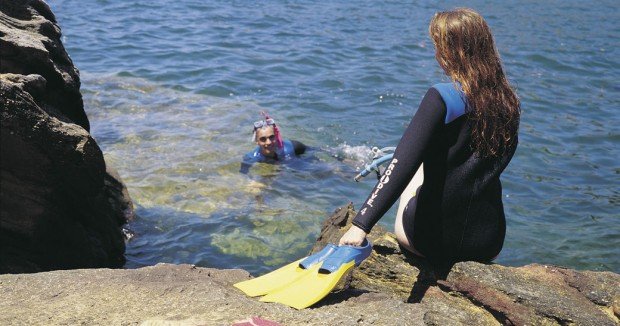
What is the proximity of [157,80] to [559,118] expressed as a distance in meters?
6.52

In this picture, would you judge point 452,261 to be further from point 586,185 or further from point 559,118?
point 559,118

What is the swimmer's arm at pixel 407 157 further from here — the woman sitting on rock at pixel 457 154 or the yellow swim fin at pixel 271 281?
the yellow swim fin at pixel 271 281

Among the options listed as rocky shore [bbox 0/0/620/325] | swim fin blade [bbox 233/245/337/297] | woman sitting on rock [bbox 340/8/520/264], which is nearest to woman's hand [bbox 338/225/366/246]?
woman sitting on rock [bbox 340/8/520/264]

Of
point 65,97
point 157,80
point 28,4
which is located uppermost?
point 28,4

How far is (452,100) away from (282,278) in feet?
3.96

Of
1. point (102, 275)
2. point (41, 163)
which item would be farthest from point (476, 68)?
point (41, 163)

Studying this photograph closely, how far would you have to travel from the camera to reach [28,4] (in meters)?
5.60

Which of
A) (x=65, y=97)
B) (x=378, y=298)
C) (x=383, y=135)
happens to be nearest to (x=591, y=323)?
(x=378, y=298)

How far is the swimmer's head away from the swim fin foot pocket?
16.2 feet

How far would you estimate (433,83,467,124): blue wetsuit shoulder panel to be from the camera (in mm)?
3340

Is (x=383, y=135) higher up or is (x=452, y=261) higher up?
(x=452, y=261)

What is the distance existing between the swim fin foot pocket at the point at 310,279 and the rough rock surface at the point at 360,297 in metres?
0.06

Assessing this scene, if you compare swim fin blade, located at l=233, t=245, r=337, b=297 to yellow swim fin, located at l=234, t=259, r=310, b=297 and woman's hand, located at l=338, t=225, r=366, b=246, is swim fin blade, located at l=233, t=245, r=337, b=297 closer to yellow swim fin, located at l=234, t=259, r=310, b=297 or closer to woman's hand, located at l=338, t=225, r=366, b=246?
yellow swim fin, located at l=234, t=259, r=310, b=297

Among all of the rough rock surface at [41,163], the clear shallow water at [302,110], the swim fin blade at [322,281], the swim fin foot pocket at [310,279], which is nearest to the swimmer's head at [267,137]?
the clear shallow water at [302,110]
